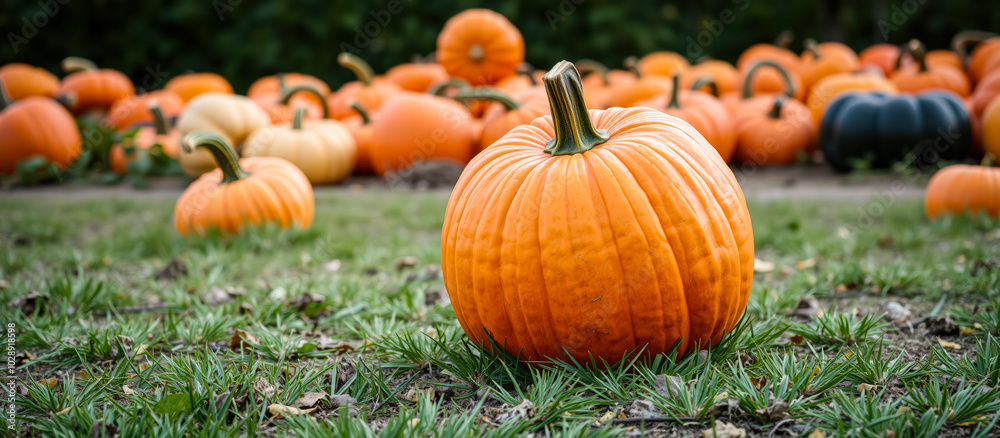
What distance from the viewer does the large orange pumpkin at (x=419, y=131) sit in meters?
5.58

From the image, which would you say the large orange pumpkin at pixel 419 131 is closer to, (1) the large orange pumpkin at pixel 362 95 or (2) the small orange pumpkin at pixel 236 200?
(1) the large orange pumpkin at pixel 362 95

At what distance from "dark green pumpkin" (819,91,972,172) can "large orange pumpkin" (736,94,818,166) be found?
478mm

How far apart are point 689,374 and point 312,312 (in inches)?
55.9

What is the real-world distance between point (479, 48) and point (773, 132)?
2909 millimetres

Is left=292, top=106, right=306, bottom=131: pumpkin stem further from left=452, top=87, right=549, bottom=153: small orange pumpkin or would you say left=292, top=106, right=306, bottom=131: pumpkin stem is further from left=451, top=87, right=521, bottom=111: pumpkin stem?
left=451, top=87, right=521, bottom=111: pumpkin stem

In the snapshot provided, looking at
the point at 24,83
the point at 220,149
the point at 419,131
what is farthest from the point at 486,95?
the point at 24,83

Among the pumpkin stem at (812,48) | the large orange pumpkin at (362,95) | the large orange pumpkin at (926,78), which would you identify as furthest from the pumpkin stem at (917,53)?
the large orange pumpkin at (362,95)

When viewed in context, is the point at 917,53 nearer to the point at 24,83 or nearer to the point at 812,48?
the point at 812,48

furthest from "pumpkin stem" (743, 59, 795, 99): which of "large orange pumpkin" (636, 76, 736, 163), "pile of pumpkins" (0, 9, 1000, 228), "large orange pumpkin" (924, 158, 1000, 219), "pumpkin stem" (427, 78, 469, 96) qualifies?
"pumpkin stem" (427, 78, 469, 96)

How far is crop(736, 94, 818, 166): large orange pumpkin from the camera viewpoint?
5781 mm

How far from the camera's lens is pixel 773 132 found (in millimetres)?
5766

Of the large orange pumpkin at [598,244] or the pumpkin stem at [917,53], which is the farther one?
the pumpkin stem at [917,53]

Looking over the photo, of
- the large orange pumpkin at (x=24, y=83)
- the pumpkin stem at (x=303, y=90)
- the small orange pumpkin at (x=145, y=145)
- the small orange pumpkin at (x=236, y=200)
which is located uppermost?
the large orange pumpkin at (x=24, y=83)

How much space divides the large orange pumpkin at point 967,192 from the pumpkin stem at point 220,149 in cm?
385
